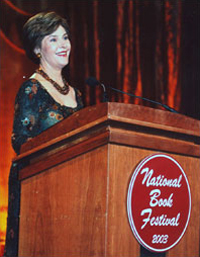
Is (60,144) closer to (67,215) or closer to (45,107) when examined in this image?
(67,215)

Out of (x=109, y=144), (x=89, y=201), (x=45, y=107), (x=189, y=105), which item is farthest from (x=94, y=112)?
(x=189, y=105)

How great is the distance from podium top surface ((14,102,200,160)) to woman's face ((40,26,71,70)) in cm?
66

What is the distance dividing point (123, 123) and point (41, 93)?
28.2 inches

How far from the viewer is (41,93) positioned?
1.97 meters

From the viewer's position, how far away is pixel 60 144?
4.72 feet

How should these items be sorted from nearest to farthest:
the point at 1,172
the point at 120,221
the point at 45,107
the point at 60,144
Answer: the point at 120,221, the point at 60,144, the point at 45,107, the point at 1,172

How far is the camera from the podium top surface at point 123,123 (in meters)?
1.31

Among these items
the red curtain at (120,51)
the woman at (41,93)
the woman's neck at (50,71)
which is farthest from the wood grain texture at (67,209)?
the red curtain at (120,51)

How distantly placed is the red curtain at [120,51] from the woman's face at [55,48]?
116 cm

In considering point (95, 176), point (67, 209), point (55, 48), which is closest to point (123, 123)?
point (95, 176)

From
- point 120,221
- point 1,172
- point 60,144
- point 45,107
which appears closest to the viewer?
point 120,221

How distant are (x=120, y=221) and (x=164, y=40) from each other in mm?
2237

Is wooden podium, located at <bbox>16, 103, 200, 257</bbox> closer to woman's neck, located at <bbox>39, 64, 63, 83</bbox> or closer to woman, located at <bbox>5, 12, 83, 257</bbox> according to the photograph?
woman, located at <bbox>5, 12, 83, 257</bbox>

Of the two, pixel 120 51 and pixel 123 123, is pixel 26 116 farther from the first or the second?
pixel 120 51
